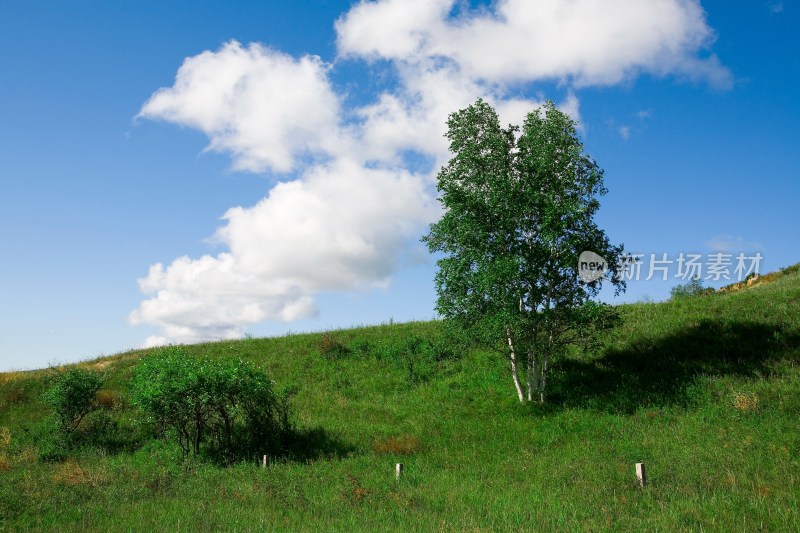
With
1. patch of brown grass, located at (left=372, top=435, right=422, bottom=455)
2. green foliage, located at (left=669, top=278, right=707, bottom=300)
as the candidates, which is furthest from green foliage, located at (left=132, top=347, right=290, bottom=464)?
green foliage, located at (left=669, top=278, right=707, bottom=300)

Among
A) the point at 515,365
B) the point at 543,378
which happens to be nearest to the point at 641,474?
Answer: the point at 543,378

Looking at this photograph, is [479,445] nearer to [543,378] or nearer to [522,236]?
[543,378]

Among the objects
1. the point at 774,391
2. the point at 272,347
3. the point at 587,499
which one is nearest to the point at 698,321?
the point at 774,391

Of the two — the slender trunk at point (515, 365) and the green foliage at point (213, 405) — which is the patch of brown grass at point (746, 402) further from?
the green foliage at point (213, 405)

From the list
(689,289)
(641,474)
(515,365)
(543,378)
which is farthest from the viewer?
(689,289)

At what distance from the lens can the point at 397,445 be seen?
73.2 feet

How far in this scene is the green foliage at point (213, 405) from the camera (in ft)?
72.7

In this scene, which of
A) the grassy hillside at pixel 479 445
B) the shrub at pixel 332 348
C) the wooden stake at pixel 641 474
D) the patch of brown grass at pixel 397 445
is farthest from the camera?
the shrub at pixel 332 348

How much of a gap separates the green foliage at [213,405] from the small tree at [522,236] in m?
9.36

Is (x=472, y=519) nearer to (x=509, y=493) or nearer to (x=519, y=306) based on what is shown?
(x=509, y=493)

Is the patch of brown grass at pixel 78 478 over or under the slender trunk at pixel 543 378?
under

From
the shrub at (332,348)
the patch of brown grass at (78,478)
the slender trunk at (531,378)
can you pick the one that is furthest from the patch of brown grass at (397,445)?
the shrub at (332,348)

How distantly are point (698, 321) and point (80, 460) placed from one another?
33076mm

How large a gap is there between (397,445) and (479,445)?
3315 mm
